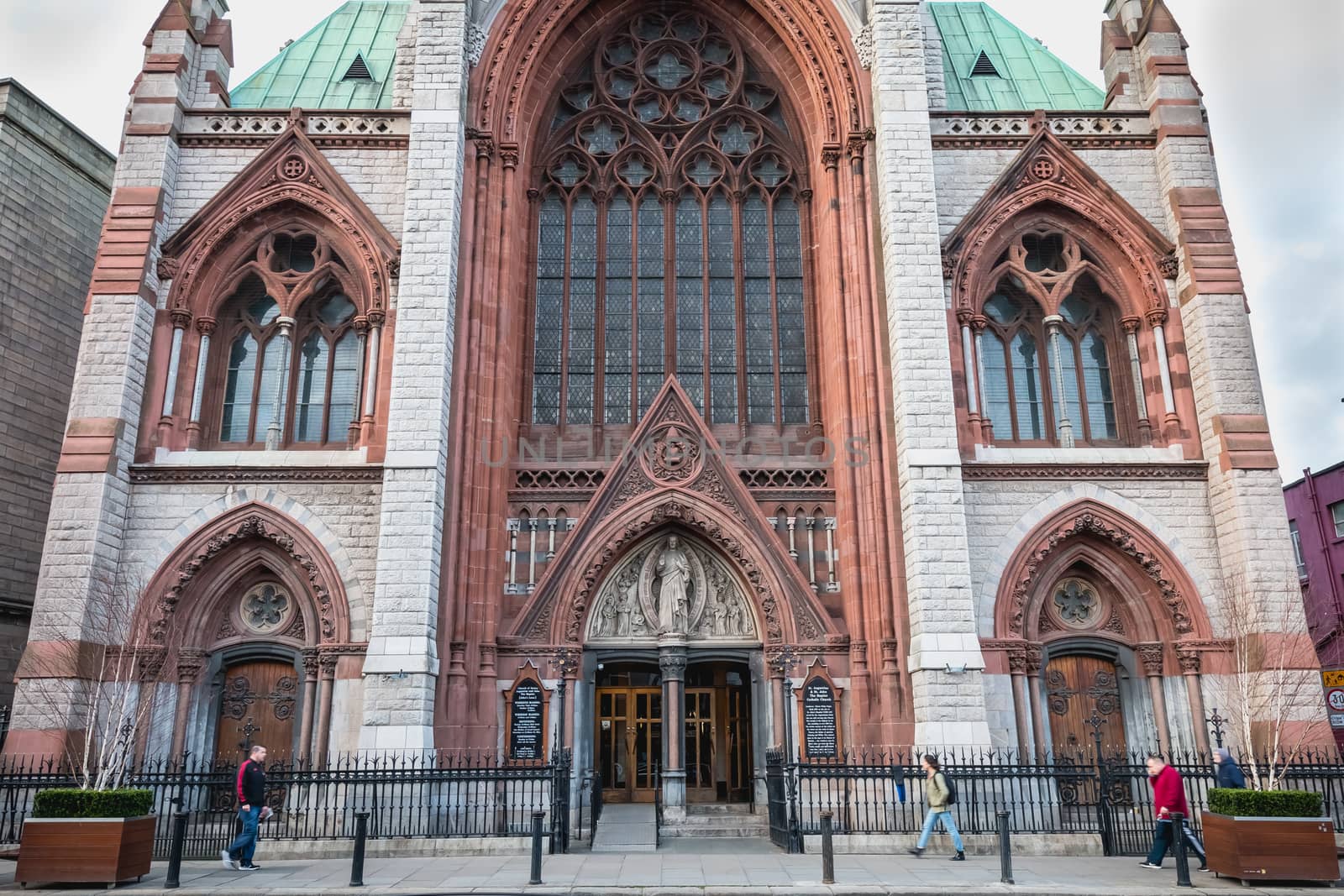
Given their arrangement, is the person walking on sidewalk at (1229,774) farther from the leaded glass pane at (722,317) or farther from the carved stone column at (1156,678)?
the leaded glass pane at (722,317)

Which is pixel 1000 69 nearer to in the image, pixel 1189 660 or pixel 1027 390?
pixel 1027 390

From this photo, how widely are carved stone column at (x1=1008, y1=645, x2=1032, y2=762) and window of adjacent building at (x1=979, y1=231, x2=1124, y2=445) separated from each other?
4775mm

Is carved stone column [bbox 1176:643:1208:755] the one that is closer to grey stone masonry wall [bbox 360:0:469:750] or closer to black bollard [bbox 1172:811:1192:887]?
black bollard [bbox 1172:811:1192:887]

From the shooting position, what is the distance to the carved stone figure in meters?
20.3

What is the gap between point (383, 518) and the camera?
1883cm

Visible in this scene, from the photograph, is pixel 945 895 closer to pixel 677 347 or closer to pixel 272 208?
pixel 677 347

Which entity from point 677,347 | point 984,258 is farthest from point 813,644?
point 984,258

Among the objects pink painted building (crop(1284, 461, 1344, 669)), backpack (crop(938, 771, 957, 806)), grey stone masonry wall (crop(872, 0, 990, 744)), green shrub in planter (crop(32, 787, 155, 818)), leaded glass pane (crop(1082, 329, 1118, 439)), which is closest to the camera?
green shrub in planter (crop(32, 787, 155, 818))

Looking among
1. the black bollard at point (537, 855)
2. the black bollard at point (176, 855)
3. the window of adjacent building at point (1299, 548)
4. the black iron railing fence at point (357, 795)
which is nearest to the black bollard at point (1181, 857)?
the black bollard at point (537, 855)

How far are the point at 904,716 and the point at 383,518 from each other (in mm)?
10525

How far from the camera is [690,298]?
23.5m

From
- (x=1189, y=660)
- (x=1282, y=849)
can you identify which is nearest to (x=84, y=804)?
(x=1282, y=849)

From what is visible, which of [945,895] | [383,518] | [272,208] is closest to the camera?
[945,895]

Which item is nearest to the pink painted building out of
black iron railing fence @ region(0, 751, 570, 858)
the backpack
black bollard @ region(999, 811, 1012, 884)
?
the backpack
